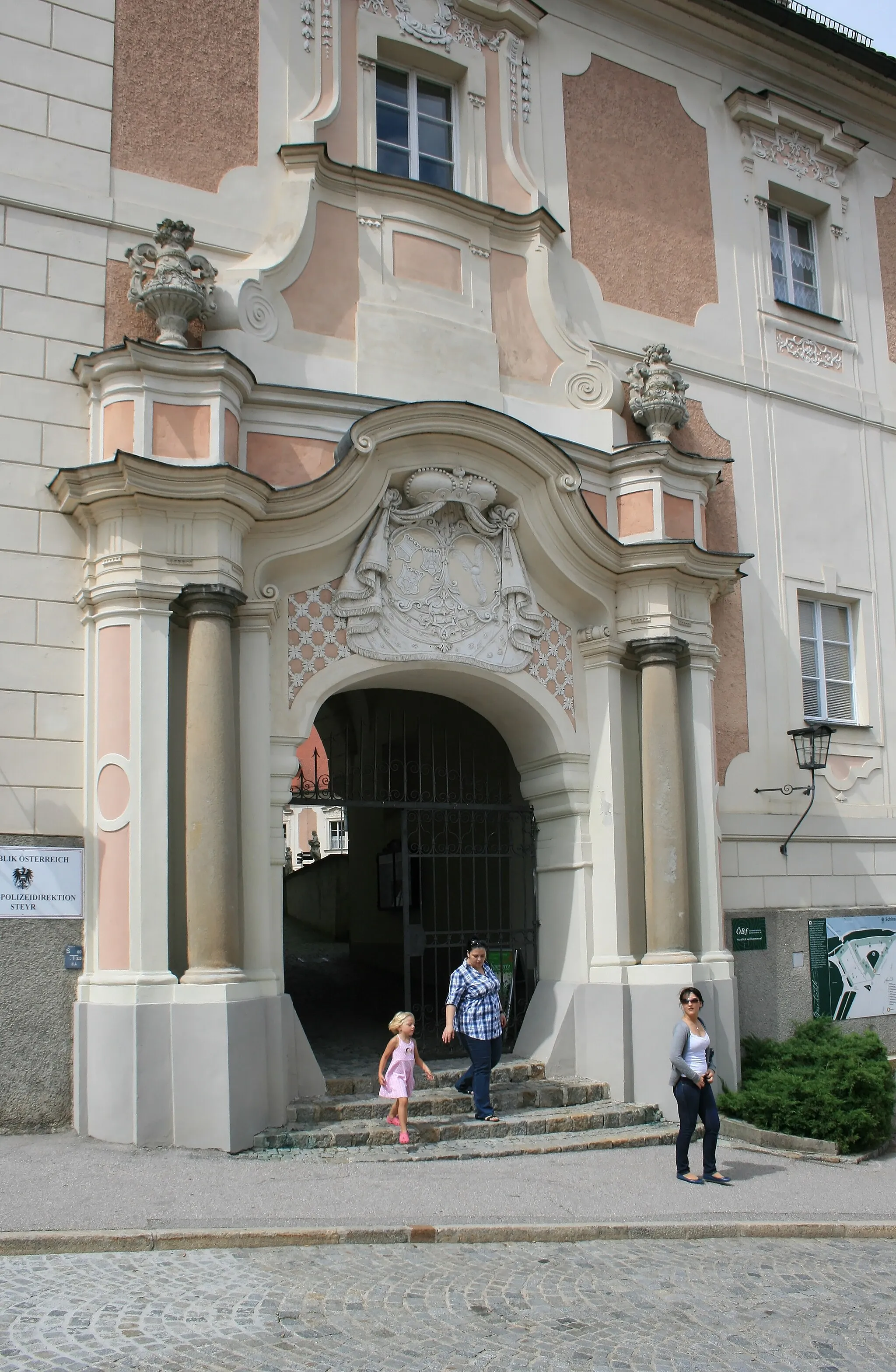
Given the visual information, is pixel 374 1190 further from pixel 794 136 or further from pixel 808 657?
pixel 794 136

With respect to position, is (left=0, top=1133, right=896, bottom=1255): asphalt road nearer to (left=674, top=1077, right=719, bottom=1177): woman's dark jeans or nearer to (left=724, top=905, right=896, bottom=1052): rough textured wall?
(left=674, top=1077, right=719, bottom=1177): woman's dark jeans

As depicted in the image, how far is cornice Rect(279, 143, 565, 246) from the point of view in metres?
10.8

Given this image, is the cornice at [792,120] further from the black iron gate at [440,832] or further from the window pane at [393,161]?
the black iron gate at [440,832]

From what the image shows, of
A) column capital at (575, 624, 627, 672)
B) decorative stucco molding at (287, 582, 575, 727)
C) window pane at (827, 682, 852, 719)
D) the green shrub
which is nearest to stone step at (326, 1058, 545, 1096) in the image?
the green shrub

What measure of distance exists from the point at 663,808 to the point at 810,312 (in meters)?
6.27

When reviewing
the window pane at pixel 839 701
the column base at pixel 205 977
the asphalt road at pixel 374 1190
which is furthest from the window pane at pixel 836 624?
the column base at pixel 205 977

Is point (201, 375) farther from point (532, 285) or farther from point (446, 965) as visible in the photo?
point (446, 965)

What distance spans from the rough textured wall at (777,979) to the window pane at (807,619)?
9.16ft

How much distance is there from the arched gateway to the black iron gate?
0.09 meters

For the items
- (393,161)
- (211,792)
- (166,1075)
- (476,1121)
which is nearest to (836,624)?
(393,161)

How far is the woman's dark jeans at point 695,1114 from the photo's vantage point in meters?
8.20

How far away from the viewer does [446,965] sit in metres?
14.6

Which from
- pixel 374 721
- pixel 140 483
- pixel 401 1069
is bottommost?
pixel 401 1069

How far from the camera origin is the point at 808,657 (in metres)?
13.1
